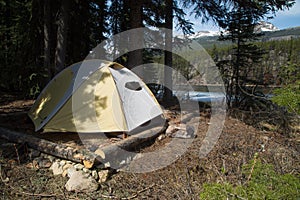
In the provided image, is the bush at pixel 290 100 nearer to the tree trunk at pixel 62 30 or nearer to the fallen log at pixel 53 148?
the fallen log at pixel 53 148

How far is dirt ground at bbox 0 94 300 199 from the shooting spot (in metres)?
3.00

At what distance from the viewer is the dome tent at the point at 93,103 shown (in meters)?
4.55

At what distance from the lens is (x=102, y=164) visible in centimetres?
358

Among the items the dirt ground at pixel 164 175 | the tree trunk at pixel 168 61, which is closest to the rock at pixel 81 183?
the dirt ground at pixel 164 175

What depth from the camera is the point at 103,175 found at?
3.47 meters

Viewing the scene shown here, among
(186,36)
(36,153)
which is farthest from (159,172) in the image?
(186,36)

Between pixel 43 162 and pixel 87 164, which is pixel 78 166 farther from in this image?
pixel 43 162

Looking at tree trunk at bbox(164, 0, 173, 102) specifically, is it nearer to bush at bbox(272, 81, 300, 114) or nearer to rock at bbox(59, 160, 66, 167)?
rock at bbox(59, 160, 66, 167)

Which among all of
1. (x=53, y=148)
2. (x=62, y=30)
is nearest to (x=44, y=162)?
(x=53, y=148)

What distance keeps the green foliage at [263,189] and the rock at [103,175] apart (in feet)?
7.66

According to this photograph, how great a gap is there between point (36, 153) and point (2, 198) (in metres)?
1.04

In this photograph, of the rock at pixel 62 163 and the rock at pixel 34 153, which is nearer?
the rock at pixel 62 163

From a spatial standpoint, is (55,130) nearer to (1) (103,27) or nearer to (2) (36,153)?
(2) (36,153)

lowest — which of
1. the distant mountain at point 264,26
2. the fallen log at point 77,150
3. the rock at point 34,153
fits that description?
the rock at point 34,153
